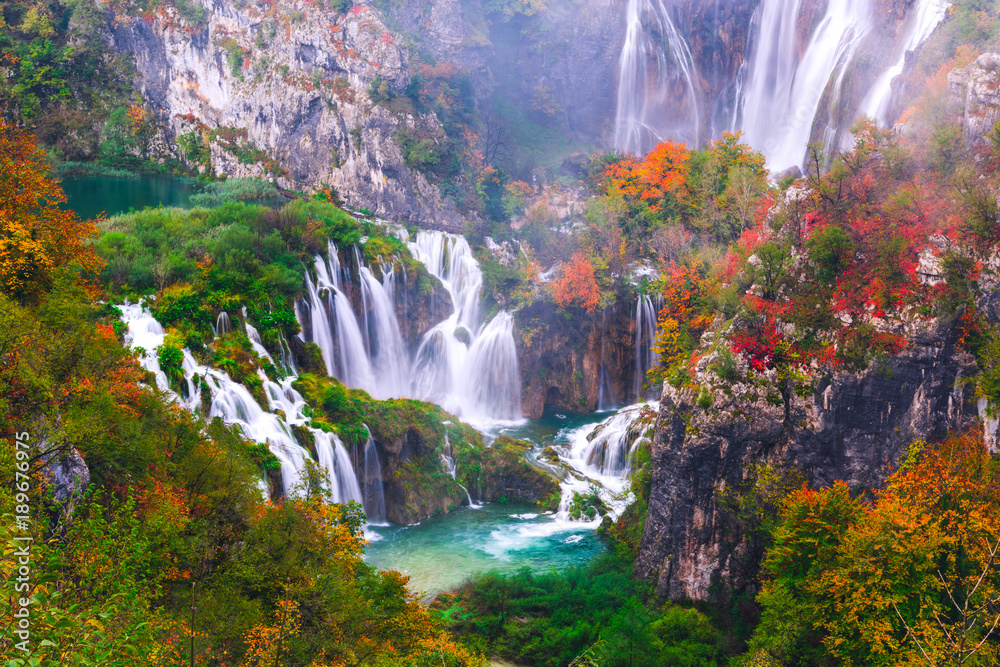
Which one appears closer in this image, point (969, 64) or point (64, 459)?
point (64, 459)

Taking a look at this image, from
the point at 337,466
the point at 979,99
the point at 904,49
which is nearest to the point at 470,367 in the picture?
the point at 337,466

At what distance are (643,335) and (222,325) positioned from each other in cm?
1922

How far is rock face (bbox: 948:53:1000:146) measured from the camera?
15.5 meters

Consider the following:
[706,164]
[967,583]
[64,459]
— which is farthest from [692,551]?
[706,164]

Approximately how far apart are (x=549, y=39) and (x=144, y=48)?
1200 inches

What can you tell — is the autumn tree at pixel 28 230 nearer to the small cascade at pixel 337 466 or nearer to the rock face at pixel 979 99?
the small cascade at pixel 337 466

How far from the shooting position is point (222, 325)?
21984mm

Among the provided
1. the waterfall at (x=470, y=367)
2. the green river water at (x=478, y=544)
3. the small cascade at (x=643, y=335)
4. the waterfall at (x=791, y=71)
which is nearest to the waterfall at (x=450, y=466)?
the green river water at (x=478, y=544)

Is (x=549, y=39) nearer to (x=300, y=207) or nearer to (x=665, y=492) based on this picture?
(x=300, y=207)

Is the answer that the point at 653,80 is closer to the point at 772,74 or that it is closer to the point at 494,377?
the point at 772,74

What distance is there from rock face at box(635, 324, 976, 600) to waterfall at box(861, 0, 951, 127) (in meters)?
18.3

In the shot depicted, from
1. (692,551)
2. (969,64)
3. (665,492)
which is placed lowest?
(692,551)

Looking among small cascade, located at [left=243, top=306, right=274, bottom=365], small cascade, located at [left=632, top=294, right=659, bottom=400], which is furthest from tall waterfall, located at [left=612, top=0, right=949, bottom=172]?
small cascade, located at [left=243, top=306, right=274, bottom=365]

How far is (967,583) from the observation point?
445 inches
